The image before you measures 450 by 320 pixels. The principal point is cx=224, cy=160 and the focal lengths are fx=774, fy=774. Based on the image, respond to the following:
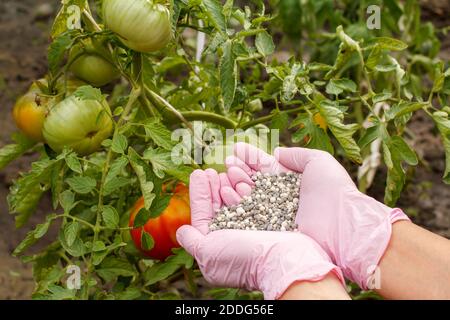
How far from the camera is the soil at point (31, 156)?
2.31 metres

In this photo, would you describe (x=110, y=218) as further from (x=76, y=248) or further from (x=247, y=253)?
(x=247, y=253)

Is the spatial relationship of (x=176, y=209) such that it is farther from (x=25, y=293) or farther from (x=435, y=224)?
(x=435, y=224)

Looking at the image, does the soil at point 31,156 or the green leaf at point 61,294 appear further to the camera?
the soil at point 31,156

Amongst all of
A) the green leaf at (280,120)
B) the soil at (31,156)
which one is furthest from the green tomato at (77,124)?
the soil at (31,156)

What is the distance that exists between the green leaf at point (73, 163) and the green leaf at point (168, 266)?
269 mm

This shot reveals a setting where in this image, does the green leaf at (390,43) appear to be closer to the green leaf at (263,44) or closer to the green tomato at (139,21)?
the green leaf at (263,44)

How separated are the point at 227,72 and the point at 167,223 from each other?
32 cm

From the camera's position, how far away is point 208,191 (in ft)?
4.64

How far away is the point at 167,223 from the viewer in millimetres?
1474

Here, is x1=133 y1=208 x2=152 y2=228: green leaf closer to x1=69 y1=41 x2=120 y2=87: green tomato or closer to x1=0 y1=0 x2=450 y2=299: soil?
x1=69 y1=41 x2=120 y2=87: green tomato

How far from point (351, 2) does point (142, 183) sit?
1.59 meters

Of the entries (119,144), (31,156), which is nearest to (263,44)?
(119,144)

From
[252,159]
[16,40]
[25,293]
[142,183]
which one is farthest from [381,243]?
[16,40]

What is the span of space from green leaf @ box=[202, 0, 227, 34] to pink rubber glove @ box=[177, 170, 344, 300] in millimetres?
267
